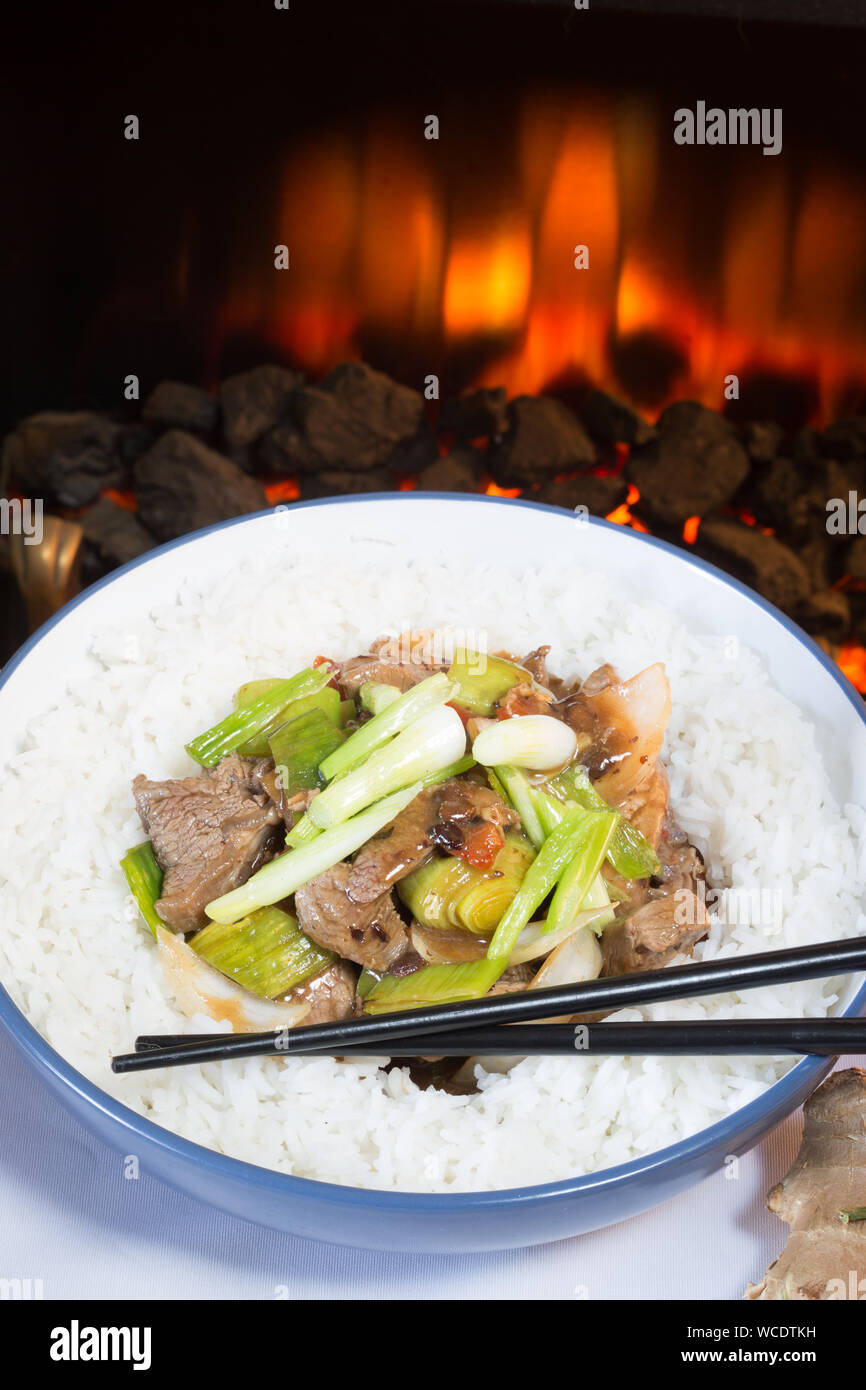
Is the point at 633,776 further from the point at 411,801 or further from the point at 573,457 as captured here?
the point at 573,457

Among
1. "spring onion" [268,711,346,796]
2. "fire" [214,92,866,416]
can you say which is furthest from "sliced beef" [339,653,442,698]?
"fire" [214,92,866,416]

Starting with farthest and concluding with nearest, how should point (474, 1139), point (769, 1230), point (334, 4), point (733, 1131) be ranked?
point (334, 4)
point (769, 1230)
point (474, 1139)
point (733, 1131)

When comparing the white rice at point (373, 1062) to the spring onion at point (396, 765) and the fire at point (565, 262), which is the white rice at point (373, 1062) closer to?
the spring onion at point (396, 765)

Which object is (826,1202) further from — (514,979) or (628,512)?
(628,512)

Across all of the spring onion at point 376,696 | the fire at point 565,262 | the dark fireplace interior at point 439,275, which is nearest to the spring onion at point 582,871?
the spring onion at point 376,696

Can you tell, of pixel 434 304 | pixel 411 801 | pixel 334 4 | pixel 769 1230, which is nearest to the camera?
pixel 769 1230

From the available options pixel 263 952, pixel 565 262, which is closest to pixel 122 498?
pixel 565 262

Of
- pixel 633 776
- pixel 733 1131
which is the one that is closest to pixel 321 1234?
pixel 733 1131
